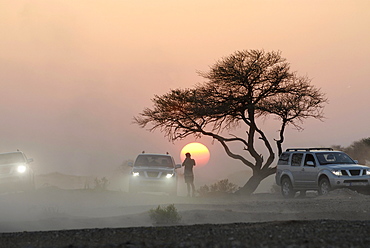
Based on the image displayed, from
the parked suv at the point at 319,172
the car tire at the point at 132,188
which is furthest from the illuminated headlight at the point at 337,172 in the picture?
the car tire at the point at 132,188

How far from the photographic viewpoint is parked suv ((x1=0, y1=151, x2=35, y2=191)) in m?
30.3

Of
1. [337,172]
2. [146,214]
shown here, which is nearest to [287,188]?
[337,172]

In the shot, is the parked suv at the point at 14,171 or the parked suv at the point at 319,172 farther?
the parked suv at the point at 14,171

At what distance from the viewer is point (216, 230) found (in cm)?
1249

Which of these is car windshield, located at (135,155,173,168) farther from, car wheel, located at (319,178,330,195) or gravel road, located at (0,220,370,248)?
gravel road, located at (0,220,370,248)

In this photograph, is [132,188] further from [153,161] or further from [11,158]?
[11,158]

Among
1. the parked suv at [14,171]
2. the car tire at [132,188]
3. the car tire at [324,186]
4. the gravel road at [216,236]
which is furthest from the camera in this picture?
the parked suv at [14,171]

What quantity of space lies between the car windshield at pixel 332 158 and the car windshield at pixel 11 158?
546 inches

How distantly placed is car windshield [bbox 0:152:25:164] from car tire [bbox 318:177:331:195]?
13887mm

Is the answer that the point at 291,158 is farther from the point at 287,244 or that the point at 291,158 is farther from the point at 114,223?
the point at 287,244

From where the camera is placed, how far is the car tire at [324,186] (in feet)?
88.2

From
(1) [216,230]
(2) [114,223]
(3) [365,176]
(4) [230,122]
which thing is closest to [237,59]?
(4) [230,122]

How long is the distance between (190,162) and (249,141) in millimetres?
7570

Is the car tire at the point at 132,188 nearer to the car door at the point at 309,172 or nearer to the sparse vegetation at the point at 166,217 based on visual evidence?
the car door at the point at 309,172
